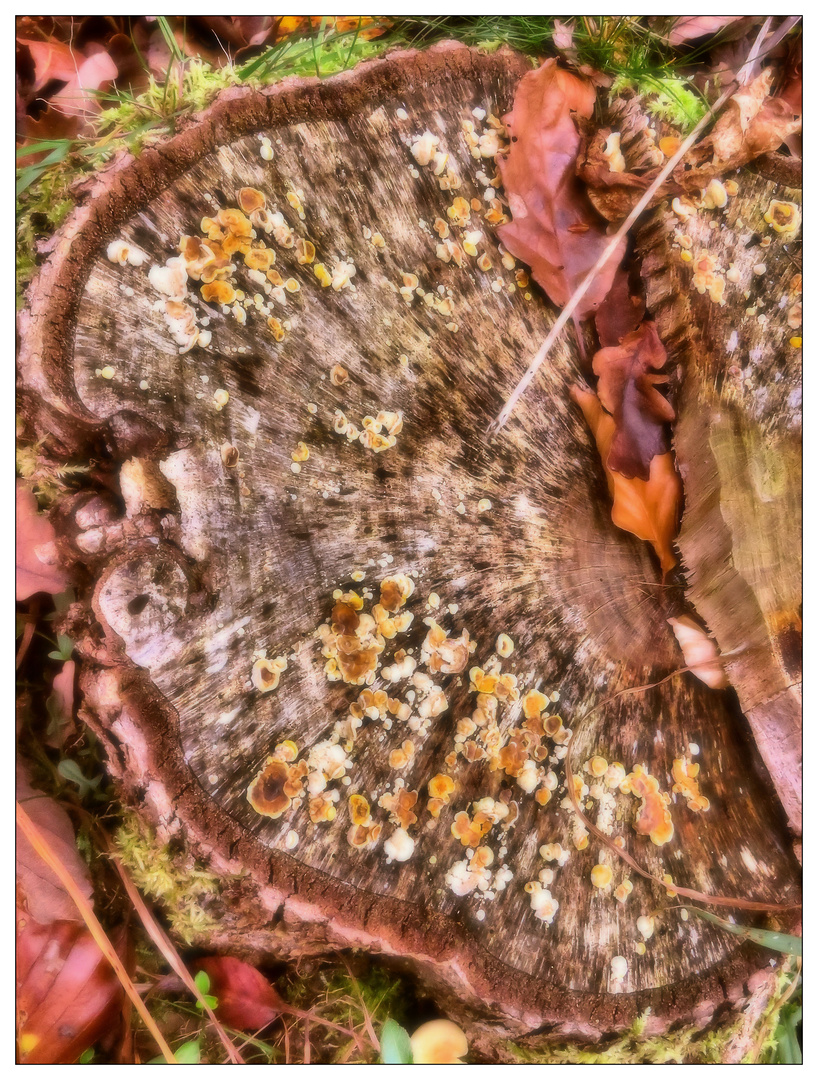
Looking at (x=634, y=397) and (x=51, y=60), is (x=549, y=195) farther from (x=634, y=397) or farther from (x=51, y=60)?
(x=51, y=60)

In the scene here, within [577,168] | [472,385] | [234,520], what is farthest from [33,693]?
[577,168]

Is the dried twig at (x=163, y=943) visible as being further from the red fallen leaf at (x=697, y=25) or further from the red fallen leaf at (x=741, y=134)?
the red fallen leaf at (x=697, y=25)

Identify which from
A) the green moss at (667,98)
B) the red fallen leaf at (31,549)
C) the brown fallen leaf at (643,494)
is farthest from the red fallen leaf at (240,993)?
the green moss at (667,98)

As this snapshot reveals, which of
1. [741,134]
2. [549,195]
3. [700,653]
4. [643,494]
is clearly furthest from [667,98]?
[700,653]

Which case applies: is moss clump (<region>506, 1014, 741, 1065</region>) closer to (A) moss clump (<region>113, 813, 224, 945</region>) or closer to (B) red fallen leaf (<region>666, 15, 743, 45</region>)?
(A) moss clump (<region>113, 813, 224, 945</region>)

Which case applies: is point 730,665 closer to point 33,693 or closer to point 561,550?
point 561,550
